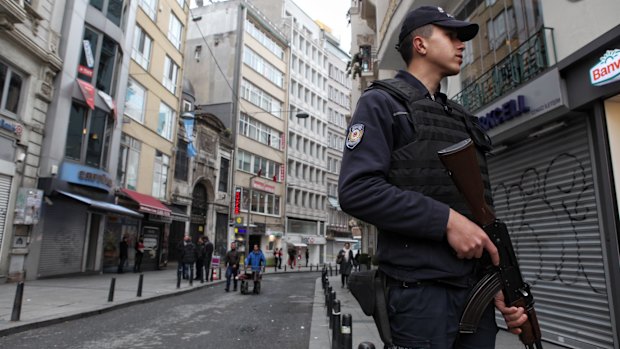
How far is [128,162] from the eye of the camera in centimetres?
2011

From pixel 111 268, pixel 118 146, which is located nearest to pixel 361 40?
pixel 118 146

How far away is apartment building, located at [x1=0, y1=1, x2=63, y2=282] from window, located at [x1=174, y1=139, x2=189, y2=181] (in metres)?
11.5

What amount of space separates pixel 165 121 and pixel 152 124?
5.90 ft

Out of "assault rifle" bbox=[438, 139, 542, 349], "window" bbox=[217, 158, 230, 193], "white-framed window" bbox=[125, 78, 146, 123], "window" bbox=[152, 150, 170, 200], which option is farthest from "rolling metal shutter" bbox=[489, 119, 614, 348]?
"window" bbox=[217, 158, 230, 193]

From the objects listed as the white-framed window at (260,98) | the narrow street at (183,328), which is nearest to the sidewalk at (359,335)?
the narrow street at (183,328)

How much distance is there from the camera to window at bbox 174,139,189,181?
Result: 25719 millimetres

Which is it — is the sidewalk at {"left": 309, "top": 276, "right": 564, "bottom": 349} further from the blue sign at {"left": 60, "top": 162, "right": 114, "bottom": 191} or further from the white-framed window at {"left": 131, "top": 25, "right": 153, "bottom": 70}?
the white-framed window at {"left": 131, "top": 25, "right": 153, "bottom": 70}

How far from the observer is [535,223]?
6.54 metres

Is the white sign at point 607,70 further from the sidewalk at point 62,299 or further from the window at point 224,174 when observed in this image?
the window at point 224,174

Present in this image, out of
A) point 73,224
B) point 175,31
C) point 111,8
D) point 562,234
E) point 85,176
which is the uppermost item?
point 175,31

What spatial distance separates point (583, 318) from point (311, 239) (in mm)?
42648

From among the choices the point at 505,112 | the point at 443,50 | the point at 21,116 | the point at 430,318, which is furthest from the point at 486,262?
the point at 21,116

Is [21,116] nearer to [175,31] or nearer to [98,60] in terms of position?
[98,60]

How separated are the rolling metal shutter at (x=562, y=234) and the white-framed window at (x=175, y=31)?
2285 centimetres
